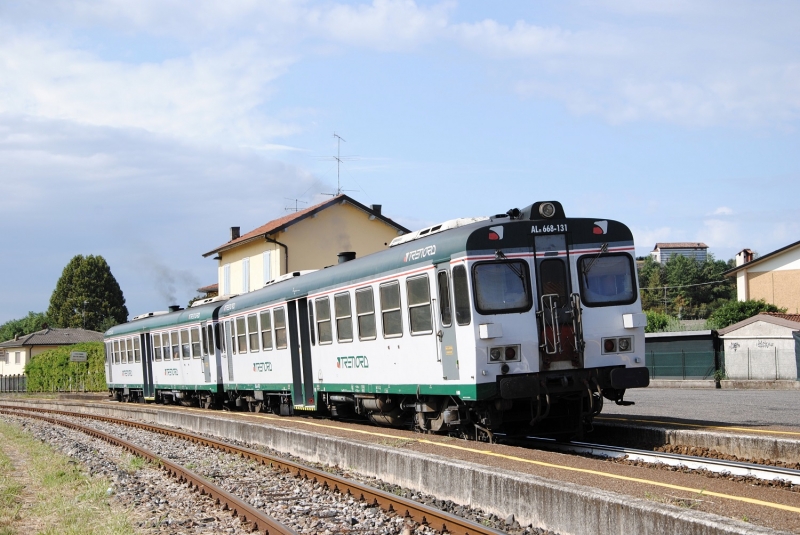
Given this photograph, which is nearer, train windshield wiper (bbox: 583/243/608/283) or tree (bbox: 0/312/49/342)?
train windshield wiper (bbox: 583/243/608/283)

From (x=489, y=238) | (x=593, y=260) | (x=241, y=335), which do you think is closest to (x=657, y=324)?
(x=241, y=335)

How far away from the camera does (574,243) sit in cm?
1187

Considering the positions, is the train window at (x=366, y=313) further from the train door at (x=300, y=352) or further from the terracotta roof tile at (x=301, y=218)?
the terracotta roof tile at (x=301, y=218)

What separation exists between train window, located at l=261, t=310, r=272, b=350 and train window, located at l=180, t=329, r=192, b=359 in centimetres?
738

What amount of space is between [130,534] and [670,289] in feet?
358

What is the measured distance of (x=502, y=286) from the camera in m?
11.4

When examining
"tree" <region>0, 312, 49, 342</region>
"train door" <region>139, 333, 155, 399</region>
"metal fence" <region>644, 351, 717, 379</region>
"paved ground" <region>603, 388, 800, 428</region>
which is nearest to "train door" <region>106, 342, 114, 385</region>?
"train door" <region>139, 333, 155, 399</region>

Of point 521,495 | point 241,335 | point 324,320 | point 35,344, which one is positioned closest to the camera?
point 521,495

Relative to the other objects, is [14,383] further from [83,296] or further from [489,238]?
[489,238]

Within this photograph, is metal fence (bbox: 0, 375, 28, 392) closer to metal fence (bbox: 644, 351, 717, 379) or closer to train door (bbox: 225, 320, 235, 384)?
train door (bbox: 225, 320, 235, 384)

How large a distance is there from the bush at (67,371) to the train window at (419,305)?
38794 mm

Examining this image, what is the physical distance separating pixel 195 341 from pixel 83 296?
73.9m

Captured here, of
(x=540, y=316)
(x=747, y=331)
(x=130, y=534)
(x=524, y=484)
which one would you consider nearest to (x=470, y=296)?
(x=540, y=316)

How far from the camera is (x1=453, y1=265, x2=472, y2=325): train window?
11273 millimetres
